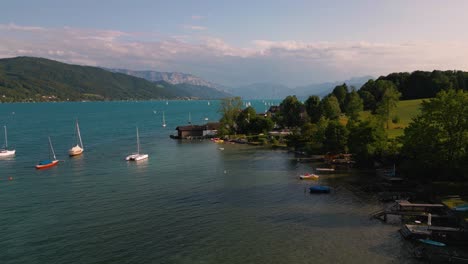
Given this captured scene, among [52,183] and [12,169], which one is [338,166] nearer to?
[52,183]

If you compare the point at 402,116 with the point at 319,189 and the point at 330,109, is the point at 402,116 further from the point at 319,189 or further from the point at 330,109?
the point at 319,189

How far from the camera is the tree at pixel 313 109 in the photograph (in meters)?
144

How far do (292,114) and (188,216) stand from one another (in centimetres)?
10507

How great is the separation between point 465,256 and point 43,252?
142ft

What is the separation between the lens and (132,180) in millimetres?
73625

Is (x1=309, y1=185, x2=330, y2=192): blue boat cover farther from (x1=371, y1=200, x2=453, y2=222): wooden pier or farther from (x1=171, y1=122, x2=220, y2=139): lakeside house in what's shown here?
(x1=171, y1=122, x2=220, y2=139): lakeside house

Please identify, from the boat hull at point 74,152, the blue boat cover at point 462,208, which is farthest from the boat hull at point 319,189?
the boat hull at point 74,152

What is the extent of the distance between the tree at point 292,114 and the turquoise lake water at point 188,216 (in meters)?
58.9

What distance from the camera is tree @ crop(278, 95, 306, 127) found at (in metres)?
148

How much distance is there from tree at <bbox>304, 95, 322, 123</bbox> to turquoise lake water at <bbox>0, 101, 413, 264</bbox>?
57.0 m

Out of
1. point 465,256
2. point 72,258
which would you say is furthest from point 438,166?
point 72,258

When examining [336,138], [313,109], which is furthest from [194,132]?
[336,138]

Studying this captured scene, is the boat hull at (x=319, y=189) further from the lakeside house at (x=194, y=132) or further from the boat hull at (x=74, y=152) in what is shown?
the lakeside house at (x=194, y=132)

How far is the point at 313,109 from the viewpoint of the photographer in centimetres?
14825
